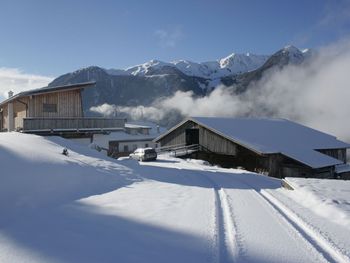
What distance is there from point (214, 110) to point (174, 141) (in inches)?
3901

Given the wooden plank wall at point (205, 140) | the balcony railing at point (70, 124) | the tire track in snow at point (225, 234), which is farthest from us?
→ the wooden plank wall at point (205, 140)

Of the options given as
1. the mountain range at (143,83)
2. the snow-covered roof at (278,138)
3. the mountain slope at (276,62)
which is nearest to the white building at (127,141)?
the snow-covered roof at (278,138)

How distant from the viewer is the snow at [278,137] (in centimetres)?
3400

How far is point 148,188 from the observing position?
14.9m

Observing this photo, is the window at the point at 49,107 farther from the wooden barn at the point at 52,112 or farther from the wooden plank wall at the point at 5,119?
the wooden plank wall at the point at 5,119

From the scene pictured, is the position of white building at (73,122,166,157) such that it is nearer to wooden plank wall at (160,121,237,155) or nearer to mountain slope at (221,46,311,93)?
wooden plank wall at (160,121,237,155)

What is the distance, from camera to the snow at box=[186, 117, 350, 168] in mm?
34000

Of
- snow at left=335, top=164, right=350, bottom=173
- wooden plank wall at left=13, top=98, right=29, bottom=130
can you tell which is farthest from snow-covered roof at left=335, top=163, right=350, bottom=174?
wooden plank wall at left=13, top=98, right=29, bottom=130

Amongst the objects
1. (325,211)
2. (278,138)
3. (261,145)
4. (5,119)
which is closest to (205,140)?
(261,145)

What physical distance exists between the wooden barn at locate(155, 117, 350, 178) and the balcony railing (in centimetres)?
1124

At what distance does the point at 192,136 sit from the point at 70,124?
1849 cm

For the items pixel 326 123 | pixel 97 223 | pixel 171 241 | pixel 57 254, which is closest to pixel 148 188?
pixel 97 223

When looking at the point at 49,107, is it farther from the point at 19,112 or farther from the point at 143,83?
the point at 143,83

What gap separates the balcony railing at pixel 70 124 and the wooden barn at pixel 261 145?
11.2 m
